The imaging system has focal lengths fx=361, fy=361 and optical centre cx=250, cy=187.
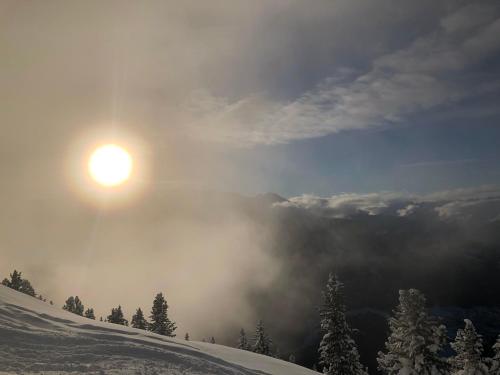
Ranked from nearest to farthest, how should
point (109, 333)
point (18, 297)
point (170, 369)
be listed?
point (170, 369) < point (109, 333) < point (18, 297)

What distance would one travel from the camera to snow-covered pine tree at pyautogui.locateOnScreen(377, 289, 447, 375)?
21.2m

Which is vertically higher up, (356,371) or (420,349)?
(420,349)

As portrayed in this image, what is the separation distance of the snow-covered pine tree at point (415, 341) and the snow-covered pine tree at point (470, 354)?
9060mm

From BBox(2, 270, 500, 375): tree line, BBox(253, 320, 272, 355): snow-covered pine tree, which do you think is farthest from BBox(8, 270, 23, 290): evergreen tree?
BBox(2, 270, 500, 375): tree line

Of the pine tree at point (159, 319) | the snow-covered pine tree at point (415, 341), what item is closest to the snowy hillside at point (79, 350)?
the snow-covered pine tree at point (415, 341)

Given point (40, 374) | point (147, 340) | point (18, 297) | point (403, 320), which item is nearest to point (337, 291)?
point (403, 320)

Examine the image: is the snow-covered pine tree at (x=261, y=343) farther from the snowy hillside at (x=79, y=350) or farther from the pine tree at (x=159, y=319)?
the snowy hillside at (x=79, y=350)

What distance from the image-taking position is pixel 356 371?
28.4 meters

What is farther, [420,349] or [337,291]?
[337,291]

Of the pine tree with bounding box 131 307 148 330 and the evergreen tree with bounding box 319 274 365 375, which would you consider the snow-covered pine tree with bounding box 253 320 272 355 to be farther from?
the evergreen tree with bounding box 319 274 365 375

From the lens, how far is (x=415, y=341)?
69.9 feet

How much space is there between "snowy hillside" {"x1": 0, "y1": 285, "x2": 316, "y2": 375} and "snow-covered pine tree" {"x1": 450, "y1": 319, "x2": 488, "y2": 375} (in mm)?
21996

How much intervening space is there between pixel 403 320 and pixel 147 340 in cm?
1575

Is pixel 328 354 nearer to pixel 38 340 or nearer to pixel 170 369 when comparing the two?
pixel 170 369
